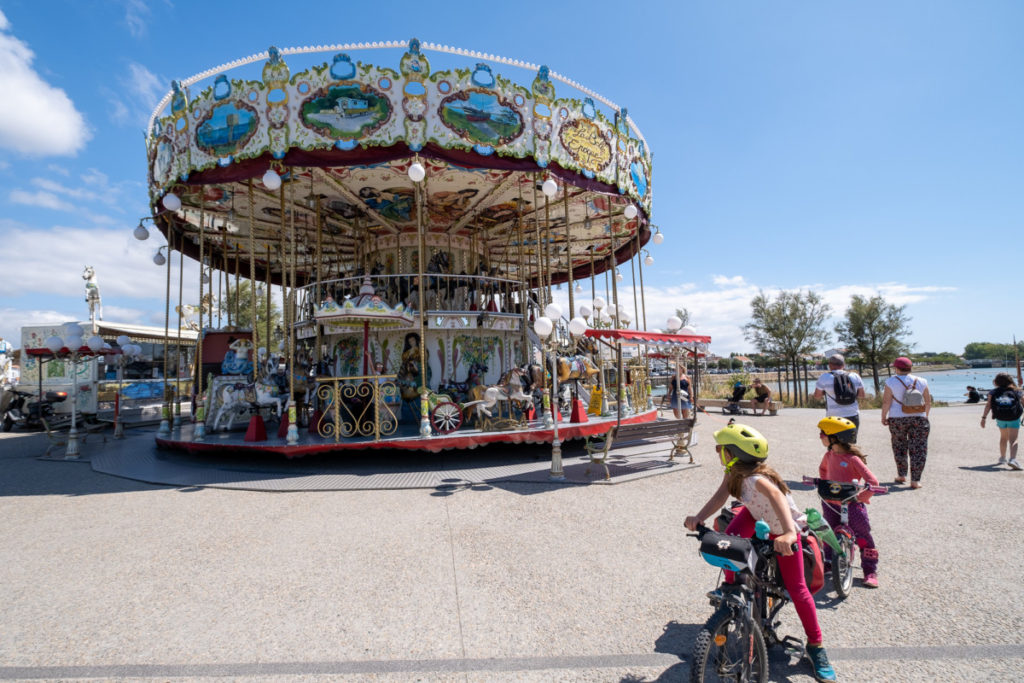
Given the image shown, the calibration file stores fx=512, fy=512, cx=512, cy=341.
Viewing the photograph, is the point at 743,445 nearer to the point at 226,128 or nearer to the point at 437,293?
the point at 226,128

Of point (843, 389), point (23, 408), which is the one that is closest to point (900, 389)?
point (843, 389)

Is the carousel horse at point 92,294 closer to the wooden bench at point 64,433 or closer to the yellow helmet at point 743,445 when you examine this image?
the wooden bench at point 64,433

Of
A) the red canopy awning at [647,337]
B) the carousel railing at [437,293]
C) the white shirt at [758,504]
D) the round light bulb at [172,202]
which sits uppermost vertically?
the round light bulb at [172,202]

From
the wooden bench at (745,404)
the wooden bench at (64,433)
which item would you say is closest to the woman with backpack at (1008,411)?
the wooden bench at (745,404)

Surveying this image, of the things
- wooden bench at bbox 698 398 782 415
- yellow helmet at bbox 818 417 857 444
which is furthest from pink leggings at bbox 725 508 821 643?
wooden bench at bbox 698 398 782 415

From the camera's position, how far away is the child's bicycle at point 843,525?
3867mm

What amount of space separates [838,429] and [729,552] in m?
2.02

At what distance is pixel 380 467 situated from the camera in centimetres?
1003

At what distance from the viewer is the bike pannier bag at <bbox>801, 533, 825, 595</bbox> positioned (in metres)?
2.98

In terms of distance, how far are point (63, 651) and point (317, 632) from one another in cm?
166

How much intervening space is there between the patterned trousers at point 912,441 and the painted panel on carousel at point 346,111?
10627 mm

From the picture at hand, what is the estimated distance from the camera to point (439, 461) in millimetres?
10602

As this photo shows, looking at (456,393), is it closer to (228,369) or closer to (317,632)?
(228,369)

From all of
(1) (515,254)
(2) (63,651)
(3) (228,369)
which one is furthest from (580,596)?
(1) (515,254)
